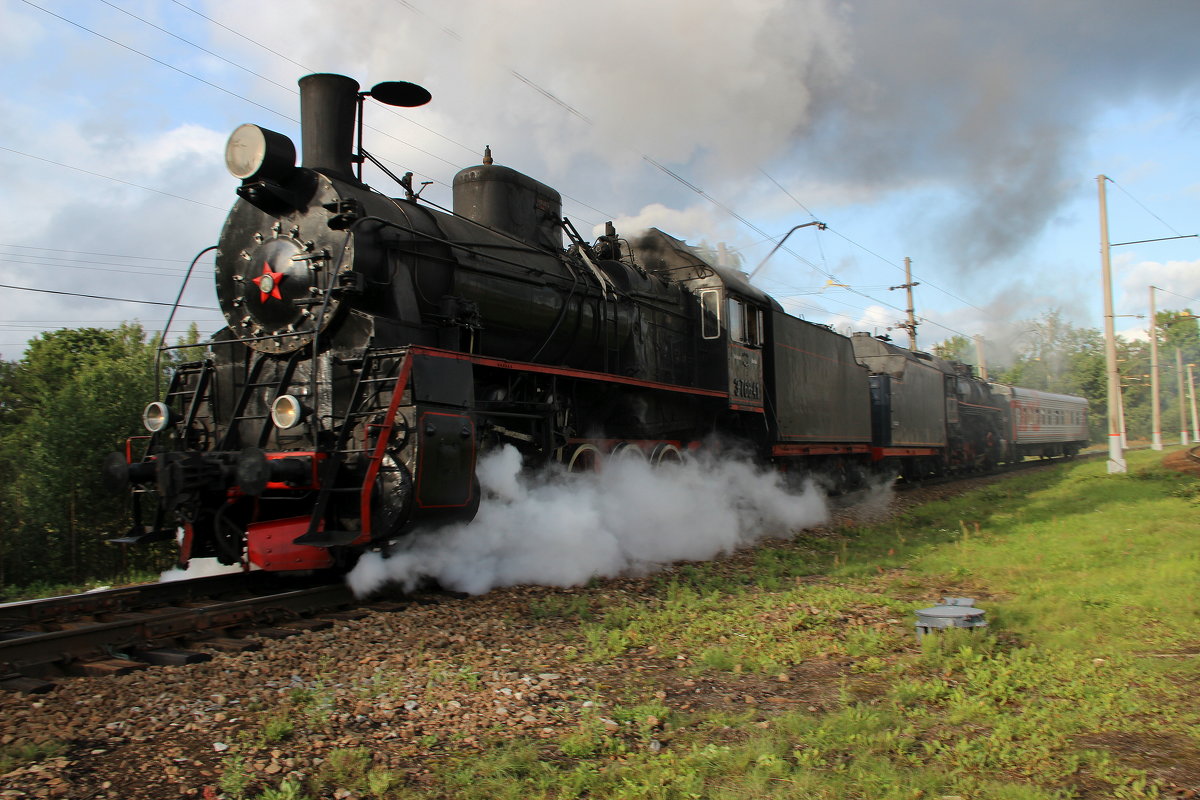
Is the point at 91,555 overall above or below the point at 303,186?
below

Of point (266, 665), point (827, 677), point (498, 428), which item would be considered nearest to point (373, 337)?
point (498, 428)

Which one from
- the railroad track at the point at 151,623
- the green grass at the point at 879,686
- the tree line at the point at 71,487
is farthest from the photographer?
the tree line at the point at 71,487

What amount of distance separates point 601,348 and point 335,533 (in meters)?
3.79

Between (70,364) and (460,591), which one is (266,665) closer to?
(460,591)

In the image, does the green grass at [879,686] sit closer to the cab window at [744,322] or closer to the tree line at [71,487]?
the cab window at [744,322]

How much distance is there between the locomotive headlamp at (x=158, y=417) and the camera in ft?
20.9

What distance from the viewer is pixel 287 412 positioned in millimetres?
5457

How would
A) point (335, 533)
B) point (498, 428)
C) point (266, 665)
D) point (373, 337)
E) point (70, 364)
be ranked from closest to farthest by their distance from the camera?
point (266, 665) < point (335, 533) < point (373, 337) < point (498, 428) < point (70, 364)

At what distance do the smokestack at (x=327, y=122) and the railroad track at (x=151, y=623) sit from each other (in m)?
3.42

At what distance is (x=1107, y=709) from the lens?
3607mm

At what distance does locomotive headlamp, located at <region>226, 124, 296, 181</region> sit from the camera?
19.8ft

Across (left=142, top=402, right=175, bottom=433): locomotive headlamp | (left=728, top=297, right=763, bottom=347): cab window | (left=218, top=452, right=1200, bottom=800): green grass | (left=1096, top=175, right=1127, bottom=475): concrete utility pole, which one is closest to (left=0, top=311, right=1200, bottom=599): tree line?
(left=142, top=402, right=175, bottom=433): locomotive headlamp

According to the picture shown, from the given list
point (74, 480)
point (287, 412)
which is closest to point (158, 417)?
point (287, 412)

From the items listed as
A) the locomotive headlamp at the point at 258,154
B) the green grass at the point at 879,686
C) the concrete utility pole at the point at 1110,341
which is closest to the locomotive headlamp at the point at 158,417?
the locomotive headlamp at the point at 258,154
